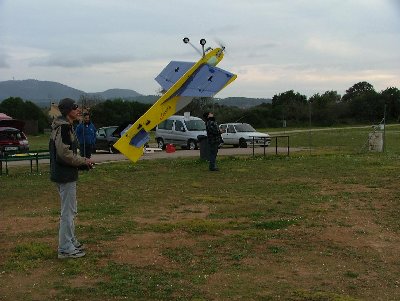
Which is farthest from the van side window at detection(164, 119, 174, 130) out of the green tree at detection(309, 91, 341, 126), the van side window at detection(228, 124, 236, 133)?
the green tree at detection(309, 91, 341, 126)

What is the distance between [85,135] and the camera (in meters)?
15.6

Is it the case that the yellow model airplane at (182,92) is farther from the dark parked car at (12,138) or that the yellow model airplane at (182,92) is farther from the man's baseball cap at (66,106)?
the dark parked car at (12,138)

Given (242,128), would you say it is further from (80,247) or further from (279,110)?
(279,110)

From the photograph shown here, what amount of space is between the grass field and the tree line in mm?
42174

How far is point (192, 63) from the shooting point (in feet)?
53.3

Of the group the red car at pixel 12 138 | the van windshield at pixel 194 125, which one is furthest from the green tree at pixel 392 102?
the red car at pixel 12 138

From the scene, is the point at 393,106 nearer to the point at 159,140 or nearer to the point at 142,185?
the point at 159,140

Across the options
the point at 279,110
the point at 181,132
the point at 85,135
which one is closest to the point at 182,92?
the point at 85,135

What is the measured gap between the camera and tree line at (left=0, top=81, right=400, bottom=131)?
181ft

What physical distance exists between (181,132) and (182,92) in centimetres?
→ 1138

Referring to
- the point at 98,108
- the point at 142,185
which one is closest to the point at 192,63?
the point at 142,185

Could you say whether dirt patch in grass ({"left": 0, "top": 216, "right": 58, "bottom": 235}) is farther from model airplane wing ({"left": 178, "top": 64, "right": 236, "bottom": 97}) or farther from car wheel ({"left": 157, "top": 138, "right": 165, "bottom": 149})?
car wheel ({"left": 157, "top": 138, "right": 165, "bottom": 149})

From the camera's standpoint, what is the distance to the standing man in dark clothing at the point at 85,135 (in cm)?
1544

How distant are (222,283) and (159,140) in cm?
2339
